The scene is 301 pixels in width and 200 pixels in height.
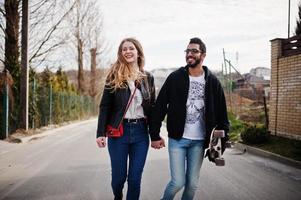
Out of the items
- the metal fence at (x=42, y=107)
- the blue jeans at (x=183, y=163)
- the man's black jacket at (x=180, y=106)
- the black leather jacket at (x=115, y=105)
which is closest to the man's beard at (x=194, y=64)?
the man's black jacket at (x=180, y=106)

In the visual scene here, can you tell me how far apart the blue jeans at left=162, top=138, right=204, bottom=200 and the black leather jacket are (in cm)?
47

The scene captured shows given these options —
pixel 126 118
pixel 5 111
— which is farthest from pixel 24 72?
pixel 126 118

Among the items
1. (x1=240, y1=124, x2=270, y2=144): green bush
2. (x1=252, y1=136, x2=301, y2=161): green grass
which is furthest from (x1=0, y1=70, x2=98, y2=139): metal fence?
(x1=252, y1=136, x2=301, y2=161): green grass

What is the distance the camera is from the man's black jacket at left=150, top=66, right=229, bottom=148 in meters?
4.23

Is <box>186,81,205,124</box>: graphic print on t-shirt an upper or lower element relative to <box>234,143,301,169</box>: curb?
upper

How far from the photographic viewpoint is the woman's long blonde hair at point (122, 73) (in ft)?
14.3

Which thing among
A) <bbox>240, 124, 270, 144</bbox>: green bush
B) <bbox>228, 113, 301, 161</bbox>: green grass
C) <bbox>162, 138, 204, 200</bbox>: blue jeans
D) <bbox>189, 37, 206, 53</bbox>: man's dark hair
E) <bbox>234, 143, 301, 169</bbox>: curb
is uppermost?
<bbox>189, 37, 206, 53</bbox>: man's dark hair

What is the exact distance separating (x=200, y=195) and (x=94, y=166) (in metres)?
3.28

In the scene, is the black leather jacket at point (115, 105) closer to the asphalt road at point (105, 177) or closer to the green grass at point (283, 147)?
the asphalt road at point (105, 177)

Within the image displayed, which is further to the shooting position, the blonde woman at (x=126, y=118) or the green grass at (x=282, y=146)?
the green grass at (x=282, y=146)

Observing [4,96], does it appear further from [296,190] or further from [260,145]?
[296,190]

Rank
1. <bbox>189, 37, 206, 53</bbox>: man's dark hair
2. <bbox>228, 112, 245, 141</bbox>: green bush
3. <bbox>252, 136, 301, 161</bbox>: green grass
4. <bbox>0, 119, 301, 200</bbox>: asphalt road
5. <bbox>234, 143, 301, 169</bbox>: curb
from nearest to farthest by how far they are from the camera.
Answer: <bbox>189, 37, 206, 53</bbox>: man's dark hair < <bbox>0, 119, 301, 200</bbox>: asphalt road < <bbox>234, 143, 301, 169</bbox>: curb < <bbox>252, 136, 301, 161</bbox>: green grass < <bbox>228, 112, 245, 141</bbox>: green bush

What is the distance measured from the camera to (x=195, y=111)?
14.0 feet

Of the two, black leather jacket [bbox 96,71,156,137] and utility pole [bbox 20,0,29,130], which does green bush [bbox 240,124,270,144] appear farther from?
black leather jacket [bbox 96,71,156,137]
